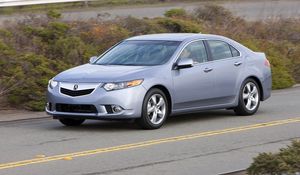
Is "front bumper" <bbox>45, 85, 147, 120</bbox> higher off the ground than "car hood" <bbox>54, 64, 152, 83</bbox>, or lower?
lower

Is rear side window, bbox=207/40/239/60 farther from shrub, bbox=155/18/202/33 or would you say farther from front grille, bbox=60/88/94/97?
shrub, bbox=155/18/202/33

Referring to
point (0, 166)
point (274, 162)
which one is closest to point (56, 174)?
point (0, 166)

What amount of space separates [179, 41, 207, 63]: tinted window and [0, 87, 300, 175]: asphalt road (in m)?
1.14

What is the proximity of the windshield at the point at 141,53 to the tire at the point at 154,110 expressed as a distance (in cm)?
65

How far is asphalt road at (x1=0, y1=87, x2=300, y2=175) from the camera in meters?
9.97

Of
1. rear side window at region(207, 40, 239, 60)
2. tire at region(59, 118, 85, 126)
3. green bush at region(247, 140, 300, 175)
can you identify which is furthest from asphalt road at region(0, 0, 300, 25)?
green bush at region(247, 140, 300, 175)

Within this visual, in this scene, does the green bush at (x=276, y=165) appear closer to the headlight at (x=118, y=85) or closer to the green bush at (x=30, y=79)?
the headlight at (x=118, y=85)

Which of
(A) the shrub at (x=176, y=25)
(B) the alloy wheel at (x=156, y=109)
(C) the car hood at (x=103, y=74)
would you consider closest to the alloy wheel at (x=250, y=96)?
A: (B) the alloy wheel at (x=156, y=109)

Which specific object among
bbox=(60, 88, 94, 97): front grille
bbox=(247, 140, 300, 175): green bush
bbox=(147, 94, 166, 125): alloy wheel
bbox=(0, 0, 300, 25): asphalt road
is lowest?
bbox=(0, 0, 300, 25): asphalt road

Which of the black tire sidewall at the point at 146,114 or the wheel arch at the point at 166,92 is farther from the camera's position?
the wheel arch at the point at 166,92

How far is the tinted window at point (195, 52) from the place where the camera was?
13.8 m

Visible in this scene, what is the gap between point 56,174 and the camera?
9.45 m

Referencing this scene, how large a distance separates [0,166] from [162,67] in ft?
13.5

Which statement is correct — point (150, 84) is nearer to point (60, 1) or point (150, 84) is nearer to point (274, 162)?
point (274, 162)
